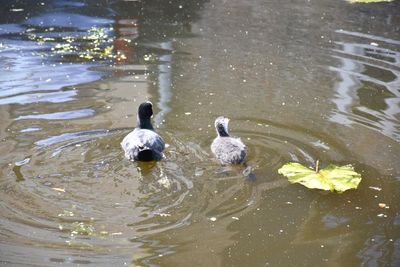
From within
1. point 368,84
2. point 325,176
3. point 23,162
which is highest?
point 368,84

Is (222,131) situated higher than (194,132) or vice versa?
(222,131)

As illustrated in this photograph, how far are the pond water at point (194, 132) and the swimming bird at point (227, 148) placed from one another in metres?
0.09

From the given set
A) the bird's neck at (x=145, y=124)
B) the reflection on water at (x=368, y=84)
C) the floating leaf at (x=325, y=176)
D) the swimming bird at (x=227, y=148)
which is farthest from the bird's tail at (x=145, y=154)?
the reflection on water at (x=368, y=84)

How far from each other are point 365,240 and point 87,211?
2.15m

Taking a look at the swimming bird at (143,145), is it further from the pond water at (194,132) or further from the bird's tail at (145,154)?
the pond water at (194,132)

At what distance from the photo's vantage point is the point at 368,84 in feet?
27.6

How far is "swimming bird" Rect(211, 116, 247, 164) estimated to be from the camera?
614 centimetres

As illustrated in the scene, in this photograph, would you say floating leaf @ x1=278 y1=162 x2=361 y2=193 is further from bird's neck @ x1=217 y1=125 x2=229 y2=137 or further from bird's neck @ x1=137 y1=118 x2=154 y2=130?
bird's neck @ x1=137 y1=118 x2=154 y2=130

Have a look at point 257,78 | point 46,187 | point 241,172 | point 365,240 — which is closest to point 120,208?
point 46,187

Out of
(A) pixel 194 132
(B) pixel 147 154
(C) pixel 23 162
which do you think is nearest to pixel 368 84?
(A) pixel 194 132

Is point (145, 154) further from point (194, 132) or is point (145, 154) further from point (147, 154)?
point (194, 132)

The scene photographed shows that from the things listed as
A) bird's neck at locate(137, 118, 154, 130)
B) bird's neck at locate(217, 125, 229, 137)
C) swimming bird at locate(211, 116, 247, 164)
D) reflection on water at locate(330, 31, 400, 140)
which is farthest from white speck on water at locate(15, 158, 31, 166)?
reflection on water at locate(330, 31, 400, 140)

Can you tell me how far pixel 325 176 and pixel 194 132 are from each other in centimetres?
163

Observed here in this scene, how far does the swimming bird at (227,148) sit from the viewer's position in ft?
20.1
